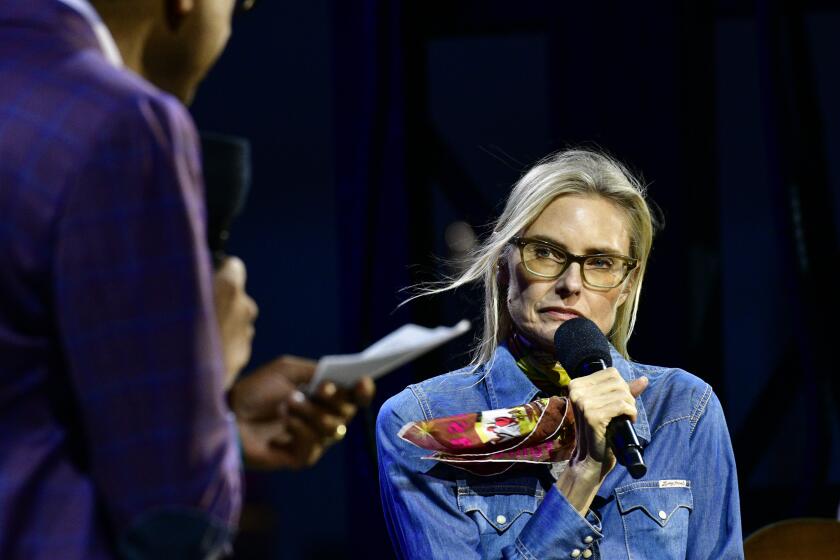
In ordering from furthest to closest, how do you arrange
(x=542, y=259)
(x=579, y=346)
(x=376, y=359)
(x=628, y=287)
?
1. (x=628, y=287)
2. (x=542, y=259)
3. (x=579, y=346)
4. (x=376, y=359)

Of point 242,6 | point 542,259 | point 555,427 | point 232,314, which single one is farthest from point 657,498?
point 242,6

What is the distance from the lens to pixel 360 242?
3.22 meters

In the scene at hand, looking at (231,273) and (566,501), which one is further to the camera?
(566,501)

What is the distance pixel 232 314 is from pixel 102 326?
0.24 m

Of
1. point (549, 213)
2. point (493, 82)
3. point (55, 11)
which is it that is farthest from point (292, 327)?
point (55, 11)

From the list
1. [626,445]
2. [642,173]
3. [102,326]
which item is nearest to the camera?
[102,326]

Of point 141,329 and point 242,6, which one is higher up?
point 242,6

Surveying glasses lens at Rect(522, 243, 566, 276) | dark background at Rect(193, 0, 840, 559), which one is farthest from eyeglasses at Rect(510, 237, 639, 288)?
dark background at Rect(193, 0, 840, 559)

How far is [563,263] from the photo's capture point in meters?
2.17

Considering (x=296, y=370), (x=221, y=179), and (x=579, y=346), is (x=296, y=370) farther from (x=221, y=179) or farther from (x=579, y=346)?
(x=579, y=346)

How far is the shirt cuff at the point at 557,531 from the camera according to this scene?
191 cm

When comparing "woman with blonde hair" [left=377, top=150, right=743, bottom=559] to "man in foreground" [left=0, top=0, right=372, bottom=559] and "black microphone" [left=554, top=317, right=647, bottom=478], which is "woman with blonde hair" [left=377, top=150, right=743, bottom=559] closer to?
"black microphone" [left=554, top=317, right=647, bottom=478]

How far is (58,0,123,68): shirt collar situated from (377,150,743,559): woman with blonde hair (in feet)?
3.21

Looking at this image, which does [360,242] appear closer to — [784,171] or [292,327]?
[784,171]
